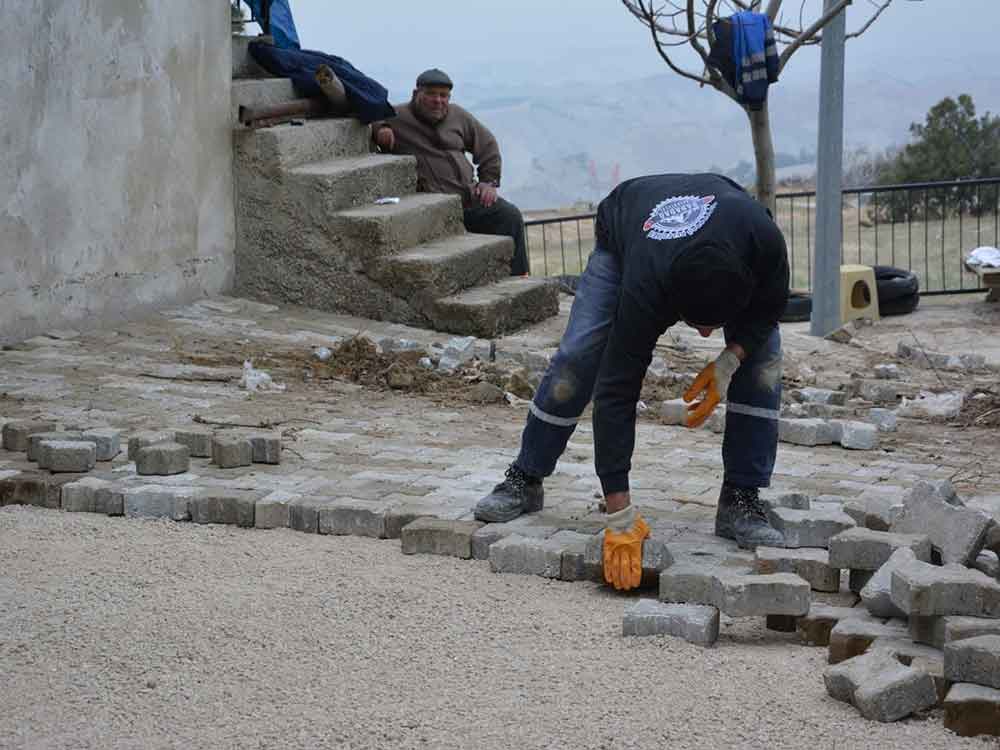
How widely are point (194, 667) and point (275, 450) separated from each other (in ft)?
7.31

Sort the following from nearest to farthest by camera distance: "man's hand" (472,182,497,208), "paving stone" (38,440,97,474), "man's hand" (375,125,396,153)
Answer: "paving stone" (38,440,97,474) → "man's hand" (375,125,396,153) → "man's hand" (472,182,497,208)

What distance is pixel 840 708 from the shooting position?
371 centimetres

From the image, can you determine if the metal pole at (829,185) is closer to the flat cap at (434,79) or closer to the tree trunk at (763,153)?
the tree trunk at (763,153)

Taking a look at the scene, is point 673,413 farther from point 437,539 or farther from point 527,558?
point 527,558

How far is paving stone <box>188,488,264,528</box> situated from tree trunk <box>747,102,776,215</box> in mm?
7540

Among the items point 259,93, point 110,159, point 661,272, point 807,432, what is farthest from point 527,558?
point 259,93

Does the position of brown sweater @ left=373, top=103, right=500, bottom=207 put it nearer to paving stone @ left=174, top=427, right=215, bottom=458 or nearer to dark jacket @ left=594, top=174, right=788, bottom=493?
paving stone @ left=174, top=427, right=215, bottom=458

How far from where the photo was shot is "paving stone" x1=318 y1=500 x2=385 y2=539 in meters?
5.36

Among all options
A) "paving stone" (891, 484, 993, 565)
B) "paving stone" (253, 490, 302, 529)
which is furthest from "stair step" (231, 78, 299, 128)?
"paving stone" (891, 484, 993, 565)

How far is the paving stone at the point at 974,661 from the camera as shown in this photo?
354 centimetres

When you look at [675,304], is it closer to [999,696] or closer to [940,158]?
[999,696]

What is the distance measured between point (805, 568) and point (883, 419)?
10.2 feet

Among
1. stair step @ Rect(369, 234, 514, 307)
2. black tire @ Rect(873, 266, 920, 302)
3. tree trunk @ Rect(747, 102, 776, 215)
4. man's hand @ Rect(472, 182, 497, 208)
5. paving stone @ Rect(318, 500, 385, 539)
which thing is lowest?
paving stone @ Rect(318, 500, 385, 539)

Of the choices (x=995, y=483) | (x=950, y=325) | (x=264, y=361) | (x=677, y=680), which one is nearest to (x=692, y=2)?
(x=950, y=325)
